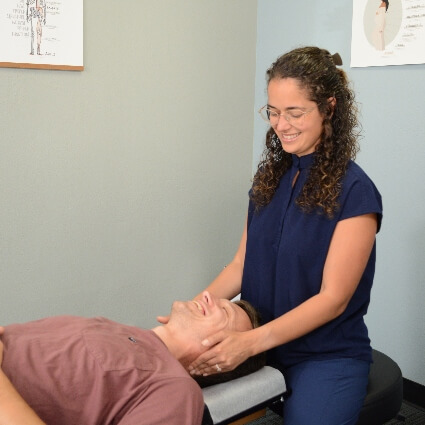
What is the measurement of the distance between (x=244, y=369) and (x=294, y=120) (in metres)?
0.66

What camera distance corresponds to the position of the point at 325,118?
1.59m

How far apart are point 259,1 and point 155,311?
1.59m

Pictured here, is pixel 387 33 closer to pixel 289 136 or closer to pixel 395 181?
pixel 395 181

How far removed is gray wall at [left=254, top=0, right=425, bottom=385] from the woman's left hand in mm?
1130

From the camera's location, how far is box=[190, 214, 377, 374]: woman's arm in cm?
147

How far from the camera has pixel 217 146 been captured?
286cm

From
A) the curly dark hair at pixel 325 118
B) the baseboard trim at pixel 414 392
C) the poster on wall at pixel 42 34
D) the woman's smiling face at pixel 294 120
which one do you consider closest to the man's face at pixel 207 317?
the curly dark hair at pixel 325 118

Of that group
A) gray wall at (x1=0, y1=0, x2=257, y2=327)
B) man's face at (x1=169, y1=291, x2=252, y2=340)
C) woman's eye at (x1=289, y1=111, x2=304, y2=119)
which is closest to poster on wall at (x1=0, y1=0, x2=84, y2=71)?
gray wall at (x1=0, y1=0, x2=257, y2=327)

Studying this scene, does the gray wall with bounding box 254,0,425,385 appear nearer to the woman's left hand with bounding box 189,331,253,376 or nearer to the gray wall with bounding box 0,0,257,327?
the gray wall with bounding box 0,0,257,327

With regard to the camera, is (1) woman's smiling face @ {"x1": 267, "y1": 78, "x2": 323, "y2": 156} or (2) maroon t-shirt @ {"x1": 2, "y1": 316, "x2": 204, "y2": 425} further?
(1) woman's smiling face @ {"x1": 267, "y1": 78, "x2": 323, "y2": 156}

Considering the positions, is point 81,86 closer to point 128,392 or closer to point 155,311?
point 155,311

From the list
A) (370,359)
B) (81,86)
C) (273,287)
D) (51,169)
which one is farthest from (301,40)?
(370,359)

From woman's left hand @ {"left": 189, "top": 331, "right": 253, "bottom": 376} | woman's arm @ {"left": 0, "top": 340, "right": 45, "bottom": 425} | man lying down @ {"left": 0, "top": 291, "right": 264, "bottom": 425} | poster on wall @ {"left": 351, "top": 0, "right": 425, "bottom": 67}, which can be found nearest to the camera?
woman's arm @ {"left": 0, "top": 340, "right": 45, "bottom": 425}

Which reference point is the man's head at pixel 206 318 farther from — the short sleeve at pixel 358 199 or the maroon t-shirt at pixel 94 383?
the short sleeve at pixel 358 199
